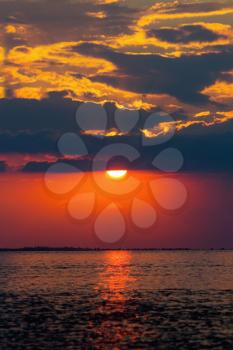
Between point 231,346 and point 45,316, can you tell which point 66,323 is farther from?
point 231,346

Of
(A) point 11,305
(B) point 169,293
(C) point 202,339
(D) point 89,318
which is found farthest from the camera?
(B) point 169,293

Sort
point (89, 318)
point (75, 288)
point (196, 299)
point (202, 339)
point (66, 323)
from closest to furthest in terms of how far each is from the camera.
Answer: point (202, 339) < point (66, 323) < point (89, 318) < point (196, 299) < point (75, 288)

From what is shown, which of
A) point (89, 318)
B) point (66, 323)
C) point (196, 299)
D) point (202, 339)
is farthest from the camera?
point (196, 299)

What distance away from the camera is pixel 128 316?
8912 cm

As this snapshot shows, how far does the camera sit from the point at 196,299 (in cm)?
11231

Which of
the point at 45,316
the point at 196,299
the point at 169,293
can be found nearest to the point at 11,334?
the point at 45,316

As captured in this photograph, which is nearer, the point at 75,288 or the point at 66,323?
the point at 66,323

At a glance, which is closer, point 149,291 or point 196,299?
point 196,299

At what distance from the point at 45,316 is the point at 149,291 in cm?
4785

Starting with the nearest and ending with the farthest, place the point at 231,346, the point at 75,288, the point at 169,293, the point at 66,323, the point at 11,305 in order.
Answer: the point at 231,346 → the point at 66,323 → the point at 11,305 → the point at 169,293 → the point at 75,288

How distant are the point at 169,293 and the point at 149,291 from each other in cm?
795

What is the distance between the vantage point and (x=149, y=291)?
133 metres

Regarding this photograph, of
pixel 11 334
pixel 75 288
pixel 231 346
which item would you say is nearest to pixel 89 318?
pixel 11 334

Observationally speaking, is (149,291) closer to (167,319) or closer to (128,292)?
(128,292)
